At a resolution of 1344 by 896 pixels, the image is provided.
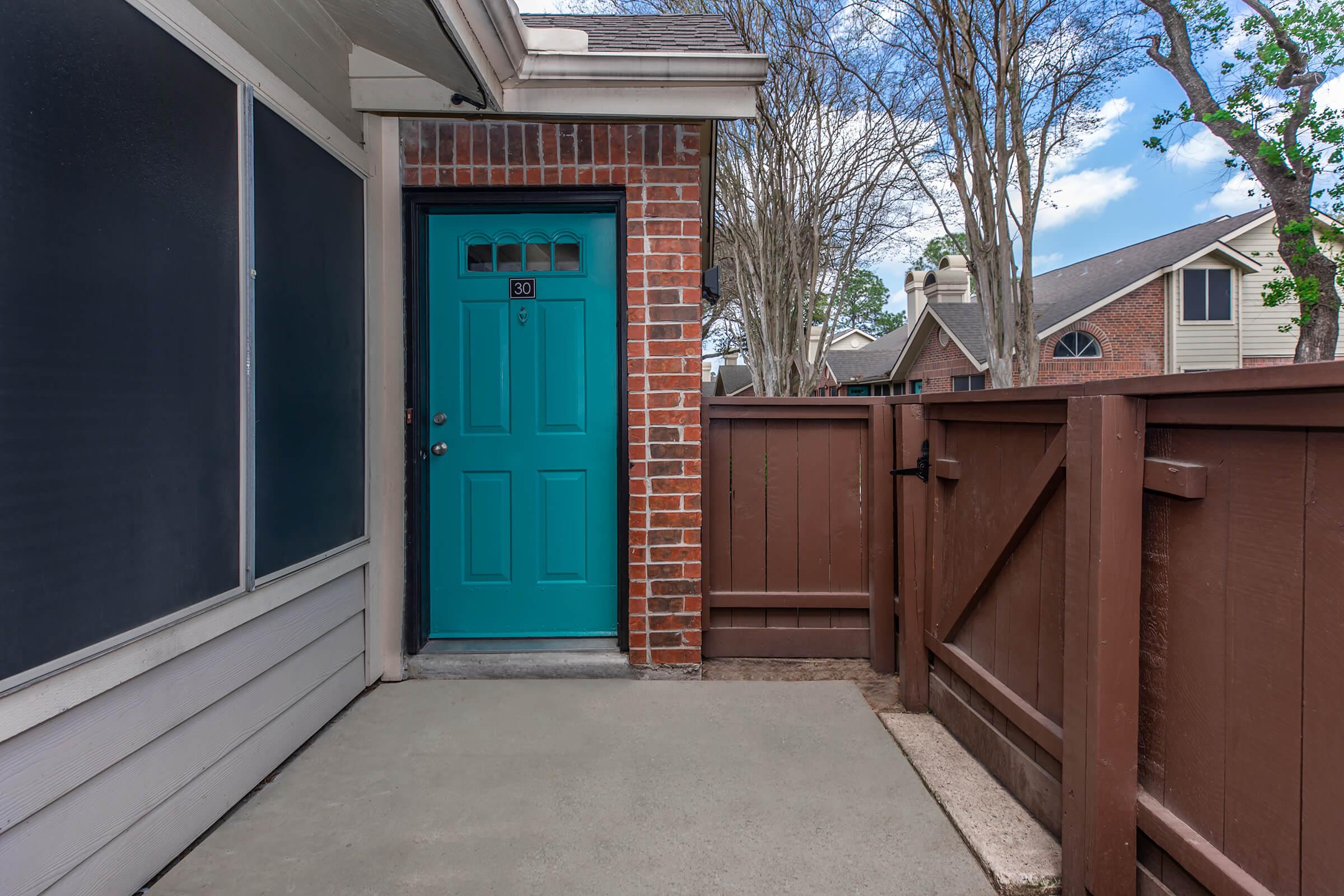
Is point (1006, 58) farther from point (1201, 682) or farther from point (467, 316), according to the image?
point (1201, 682)

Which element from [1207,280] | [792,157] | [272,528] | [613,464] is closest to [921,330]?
[1207,280]

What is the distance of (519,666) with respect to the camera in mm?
3020

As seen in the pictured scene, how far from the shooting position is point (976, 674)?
2225 mm

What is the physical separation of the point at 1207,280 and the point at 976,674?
1829 centimetres

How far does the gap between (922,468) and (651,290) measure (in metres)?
1.32

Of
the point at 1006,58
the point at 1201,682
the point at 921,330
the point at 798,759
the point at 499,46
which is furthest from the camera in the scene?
the point at 921,330

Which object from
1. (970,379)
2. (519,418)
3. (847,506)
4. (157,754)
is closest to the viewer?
(157,754)

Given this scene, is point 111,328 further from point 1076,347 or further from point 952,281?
point 952,281

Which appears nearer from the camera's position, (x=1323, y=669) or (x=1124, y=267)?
(x=1323, y=669)

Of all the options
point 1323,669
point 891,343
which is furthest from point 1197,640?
point 891,343

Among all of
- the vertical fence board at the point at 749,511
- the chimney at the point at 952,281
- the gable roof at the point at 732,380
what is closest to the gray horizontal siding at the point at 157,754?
the vertical fence board at the point at 749,511

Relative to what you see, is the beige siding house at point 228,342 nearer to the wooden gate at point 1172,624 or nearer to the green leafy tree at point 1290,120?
the wooden gate at point 1172,624

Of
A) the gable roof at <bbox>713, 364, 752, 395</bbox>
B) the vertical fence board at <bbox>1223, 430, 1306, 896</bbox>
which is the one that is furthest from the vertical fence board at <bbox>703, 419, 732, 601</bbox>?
the gable roof at <bbox>713, 364, 752, 395</bbox>

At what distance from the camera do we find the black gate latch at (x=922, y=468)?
104 inches
